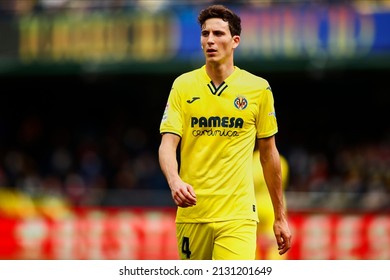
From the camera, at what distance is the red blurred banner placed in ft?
59.2

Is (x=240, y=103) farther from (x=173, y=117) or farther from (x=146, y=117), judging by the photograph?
(x=146, y=117)

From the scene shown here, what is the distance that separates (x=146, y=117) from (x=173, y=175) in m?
18.9

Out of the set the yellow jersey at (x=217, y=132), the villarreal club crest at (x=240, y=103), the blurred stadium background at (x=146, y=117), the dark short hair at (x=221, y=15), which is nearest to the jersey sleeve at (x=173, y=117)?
the yellow jersey at (x=217, y=132)

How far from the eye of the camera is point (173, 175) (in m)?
7.68

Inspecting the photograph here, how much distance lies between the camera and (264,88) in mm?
8102

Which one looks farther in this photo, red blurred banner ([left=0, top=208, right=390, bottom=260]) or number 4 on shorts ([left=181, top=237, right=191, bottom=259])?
red blurred banner ([left=0, top=208, right=390, bottom=260])

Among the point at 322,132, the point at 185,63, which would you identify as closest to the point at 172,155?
the point at 185,63

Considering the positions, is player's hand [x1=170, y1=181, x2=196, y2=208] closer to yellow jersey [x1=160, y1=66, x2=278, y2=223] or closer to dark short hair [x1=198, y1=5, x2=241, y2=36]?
yellow jersey [x1=160, y1=66, x2=278, y2=223]

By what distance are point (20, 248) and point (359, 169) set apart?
20.6 feet

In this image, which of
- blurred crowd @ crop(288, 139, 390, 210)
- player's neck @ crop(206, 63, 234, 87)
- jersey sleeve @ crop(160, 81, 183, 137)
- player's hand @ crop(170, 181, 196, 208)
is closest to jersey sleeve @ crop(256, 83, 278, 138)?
player's neck @ crop(206, 63, 234, 87)

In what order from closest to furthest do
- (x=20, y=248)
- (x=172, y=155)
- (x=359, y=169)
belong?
(x=172, y=155), (x=20, y=248), (x=359, y=169)

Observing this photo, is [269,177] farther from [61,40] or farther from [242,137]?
[61,40]

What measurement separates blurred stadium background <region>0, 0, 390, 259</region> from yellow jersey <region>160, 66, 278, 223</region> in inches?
394

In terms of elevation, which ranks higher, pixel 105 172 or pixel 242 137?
pixel 242 137
